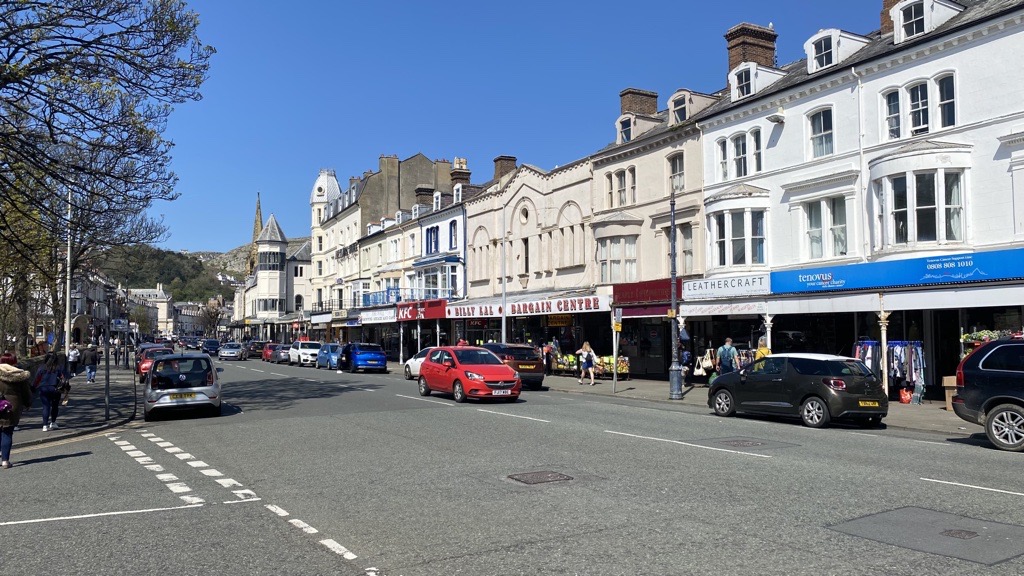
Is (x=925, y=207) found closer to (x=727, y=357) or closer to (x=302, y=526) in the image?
(x=727, y=357)

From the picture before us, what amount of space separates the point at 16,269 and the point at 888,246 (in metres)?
28.9

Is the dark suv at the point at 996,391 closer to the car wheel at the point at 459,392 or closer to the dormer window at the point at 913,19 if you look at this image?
the car wheel at the point at 459,392

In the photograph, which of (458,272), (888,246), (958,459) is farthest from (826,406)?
(458,272)

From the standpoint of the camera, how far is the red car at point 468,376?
831 inches

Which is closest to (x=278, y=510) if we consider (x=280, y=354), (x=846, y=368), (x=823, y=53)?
(x=846, y=368)

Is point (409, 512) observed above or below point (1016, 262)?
below

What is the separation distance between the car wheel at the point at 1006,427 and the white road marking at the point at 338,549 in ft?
36.5

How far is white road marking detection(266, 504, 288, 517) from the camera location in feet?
26.2

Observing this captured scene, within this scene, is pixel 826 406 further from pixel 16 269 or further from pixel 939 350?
pixel 16 269

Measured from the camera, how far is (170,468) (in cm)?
1118

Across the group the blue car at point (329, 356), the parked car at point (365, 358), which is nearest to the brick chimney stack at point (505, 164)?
the parked car at point (365, 358)

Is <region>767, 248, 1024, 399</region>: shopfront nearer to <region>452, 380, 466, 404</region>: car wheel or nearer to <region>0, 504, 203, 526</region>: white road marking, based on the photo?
<region>452, 380, 466, 404</region>: car wheel

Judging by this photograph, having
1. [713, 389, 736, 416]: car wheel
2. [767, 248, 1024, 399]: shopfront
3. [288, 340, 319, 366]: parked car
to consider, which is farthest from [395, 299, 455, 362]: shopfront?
[713, 389, 736, 416]: car wheel

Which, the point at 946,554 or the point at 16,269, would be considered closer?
the point at 946,554
